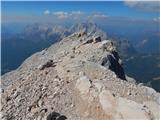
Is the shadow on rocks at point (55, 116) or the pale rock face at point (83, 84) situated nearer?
the shadow on rocks at point (55, 116)

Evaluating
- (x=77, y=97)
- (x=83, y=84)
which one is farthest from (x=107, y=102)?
(x=83, y=84)

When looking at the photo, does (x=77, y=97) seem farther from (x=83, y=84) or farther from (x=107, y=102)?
(x=107, y=102)

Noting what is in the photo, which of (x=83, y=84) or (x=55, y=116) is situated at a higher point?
(x=83, y=84)

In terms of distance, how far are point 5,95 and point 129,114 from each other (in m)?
9.16

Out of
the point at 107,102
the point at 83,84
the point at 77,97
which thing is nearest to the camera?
the point at 107,102

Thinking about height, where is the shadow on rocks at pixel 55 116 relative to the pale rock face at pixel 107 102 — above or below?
below

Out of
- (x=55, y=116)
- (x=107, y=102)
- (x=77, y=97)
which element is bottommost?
(x=55, y=116)

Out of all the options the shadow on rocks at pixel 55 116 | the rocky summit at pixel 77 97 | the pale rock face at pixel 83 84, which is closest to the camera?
A: the rocky summit at pixel 77 97

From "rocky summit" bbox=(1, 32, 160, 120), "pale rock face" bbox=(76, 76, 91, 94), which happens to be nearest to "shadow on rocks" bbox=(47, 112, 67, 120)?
"rocky summit" bbox=(1, 32, 160, 120)

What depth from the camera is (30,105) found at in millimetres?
24078

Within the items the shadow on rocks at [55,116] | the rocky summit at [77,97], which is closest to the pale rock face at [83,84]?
the rocky summit at [77,97]

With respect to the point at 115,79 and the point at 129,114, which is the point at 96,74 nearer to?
the point at 115,79

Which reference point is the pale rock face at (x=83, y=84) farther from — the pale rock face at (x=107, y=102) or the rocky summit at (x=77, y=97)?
the pale rock face at (x=107, y=102)

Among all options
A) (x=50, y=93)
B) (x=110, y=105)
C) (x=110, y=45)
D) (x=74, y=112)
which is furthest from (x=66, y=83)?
(x=110, y=45)
